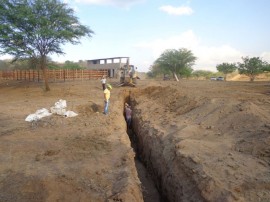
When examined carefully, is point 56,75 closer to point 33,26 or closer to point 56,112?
point 33,26

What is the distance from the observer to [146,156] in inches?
469

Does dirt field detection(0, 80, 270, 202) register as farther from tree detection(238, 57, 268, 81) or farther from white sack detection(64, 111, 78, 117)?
tree detection(238, 57, 268, 81)

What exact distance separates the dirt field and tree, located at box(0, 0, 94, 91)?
9.80 m

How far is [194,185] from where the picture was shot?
6.74m

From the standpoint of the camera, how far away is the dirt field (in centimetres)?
604

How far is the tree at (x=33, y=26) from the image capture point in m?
21.7

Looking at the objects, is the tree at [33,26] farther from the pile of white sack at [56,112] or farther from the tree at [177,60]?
the tree at [177,60]

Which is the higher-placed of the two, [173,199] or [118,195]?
[118,195]

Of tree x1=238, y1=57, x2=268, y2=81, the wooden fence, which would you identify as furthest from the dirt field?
tree x1=238, y1=57, x2=268, y2=81

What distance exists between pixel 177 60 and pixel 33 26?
3126 cm

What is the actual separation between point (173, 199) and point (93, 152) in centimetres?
251

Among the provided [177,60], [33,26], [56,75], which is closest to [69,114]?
[33,26]

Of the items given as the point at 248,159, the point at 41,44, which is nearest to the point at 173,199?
the point at 248,159

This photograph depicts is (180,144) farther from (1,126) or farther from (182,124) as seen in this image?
(1,126)
